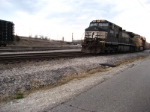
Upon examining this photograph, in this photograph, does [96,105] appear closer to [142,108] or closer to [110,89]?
[142,108]

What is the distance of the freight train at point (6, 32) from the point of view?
30203mm

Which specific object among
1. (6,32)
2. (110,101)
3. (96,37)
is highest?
(6,32)

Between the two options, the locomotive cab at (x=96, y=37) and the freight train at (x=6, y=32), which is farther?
the freight train at (x=6, y=32)

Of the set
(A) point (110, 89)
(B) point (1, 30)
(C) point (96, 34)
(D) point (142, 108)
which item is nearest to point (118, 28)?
(C) point (96, 34)

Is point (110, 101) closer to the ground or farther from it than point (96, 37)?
closer to the ground

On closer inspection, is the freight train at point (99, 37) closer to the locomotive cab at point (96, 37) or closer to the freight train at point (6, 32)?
the locomotive cab at point (96, 37)

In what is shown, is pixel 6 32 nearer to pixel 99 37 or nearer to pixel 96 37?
pixel 96 37

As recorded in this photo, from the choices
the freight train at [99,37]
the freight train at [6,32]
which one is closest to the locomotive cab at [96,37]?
the freight train at [99,37]

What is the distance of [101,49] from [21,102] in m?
16.9

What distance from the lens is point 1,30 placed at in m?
30.0

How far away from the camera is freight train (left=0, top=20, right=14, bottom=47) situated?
30203mm

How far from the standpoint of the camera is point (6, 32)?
31.0 meters

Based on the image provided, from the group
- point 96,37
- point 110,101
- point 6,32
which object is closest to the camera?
point 110,101

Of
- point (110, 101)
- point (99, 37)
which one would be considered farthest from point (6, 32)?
point (110, 101)
